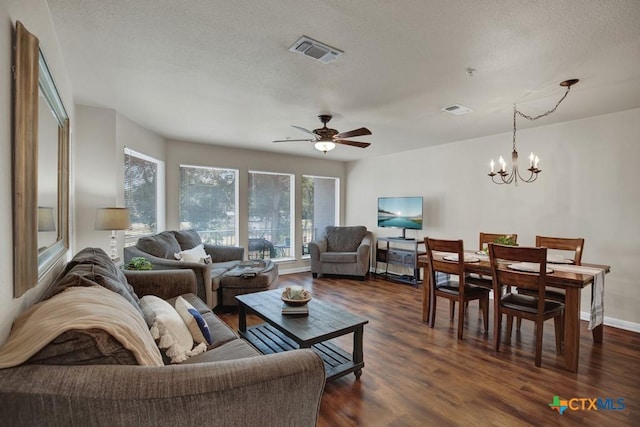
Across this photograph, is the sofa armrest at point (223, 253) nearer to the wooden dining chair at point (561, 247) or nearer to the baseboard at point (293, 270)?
the baseboard at point (293, 270)

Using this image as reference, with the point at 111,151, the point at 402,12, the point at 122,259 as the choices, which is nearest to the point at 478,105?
the point at 402,12

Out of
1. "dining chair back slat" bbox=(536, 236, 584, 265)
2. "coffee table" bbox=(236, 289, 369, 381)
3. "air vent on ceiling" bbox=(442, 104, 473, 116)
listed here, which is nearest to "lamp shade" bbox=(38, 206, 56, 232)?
"coffee table" bbox=(236, 289, 369, 381)

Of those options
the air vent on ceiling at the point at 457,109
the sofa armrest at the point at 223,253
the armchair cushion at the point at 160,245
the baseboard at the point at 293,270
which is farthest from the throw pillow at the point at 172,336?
the baseboard at the point at 293,270

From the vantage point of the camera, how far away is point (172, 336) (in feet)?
5.57

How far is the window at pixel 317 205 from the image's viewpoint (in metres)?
6.48

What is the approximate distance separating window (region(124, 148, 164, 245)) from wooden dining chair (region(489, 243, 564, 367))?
4135 mm

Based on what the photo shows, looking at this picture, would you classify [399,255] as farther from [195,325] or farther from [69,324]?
[69,324]

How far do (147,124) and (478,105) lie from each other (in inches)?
156

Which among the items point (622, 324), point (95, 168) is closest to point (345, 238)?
point (622, 324)

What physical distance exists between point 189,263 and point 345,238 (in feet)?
11.1

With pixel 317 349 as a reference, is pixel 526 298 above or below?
above

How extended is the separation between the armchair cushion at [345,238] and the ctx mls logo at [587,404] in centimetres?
410

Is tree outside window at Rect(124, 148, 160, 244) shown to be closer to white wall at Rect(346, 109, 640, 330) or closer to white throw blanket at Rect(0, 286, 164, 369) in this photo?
white throw blanket at Rect(0, 286, 164, 369)

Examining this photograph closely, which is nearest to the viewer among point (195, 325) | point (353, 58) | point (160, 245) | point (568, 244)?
point (195, 325)
